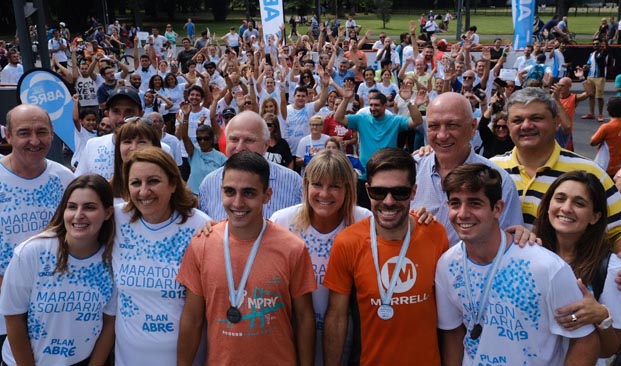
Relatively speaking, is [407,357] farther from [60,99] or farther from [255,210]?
[60,99]

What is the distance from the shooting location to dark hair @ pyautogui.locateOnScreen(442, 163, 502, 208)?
2.81 meters

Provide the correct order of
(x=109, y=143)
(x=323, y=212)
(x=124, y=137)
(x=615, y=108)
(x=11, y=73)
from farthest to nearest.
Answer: (x=11, y=73)
(x=615, y=108)
(x=109, y=143)
(x=124, y=137)
(x=323, y=212)

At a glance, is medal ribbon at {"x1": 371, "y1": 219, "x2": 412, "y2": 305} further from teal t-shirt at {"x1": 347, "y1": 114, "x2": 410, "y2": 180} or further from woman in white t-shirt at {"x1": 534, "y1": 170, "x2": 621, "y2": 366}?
teal t-shirt at {"x1": 347, "y1": 114, "x2": 410, "y2": 180}

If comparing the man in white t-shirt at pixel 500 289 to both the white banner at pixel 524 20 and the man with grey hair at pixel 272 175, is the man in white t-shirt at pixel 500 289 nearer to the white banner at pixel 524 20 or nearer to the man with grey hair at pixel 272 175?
the man with grey hair at pixel 272 175

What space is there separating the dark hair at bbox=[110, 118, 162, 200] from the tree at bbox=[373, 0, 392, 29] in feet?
174

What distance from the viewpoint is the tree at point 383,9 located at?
185 feet

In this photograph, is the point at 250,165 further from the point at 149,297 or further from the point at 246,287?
the point at 149,297

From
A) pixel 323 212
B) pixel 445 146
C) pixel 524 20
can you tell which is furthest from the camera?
pixel 524 20

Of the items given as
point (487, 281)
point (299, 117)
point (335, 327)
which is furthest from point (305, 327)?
point (299, 117)

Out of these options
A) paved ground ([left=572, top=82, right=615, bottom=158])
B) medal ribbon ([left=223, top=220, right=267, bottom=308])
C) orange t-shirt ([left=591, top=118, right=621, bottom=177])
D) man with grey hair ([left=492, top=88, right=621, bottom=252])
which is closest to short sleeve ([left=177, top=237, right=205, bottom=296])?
medal ribbon ([left=223, top=220, right=267, bottom=308])

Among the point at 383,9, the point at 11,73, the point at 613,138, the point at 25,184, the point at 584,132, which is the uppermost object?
the point at 383,9

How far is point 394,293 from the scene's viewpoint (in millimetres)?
3002

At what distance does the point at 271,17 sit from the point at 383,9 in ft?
145

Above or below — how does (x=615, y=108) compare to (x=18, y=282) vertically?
above
